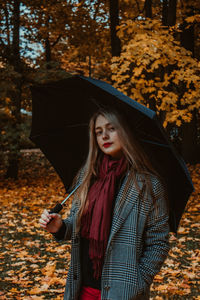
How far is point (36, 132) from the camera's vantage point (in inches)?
88.9

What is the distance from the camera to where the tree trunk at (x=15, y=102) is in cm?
1012

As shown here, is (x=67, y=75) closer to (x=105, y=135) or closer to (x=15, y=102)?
(x=15, y=102)

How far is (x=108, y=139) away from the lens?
1.88 metres

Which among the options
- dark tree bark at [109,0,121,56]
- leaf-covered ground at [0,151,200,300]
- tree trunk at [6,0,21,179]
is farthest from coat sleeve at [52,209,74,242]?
tree trunk at [6,0,21,179]

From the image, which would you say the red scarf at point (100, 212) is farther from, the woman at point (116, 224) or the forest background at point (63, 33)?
the forest background at point (63, 33)

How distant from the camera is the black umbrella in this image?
1764 millimetres

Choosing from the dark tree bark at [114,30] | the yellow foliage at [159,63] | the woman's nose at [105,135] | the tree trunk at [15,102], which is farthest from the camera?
the tree trunk at [15,102]

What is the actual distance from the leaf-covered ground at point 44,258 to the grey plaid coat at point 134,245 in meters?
2.12

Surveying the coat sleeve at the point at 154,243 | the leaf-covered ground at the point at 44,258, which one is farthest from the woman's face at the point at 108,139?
the leaf-covered ground at the point at 44,258

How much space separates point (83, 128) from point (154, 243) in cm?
95

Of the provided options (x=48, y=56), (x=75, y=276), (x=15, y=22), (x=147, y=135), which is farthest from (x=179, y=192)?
(x=48, y=56)

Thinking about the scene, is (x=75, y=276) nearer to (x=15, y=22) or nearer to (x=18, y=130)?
(x=18, y=130)

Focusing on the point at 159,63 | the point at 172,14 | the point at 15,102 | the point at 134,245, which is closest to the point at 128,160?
the point at 134,245

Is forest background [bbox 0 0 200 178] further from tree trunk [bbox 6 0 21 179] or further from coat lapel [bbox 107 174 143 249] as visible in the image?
coat lapel [bbox 107 174 143 249]
